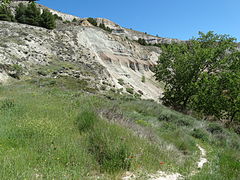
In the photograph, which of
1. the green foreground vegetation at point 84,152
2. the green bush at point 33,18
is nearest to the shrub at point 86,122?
the green foreground vegetation at point 84,152

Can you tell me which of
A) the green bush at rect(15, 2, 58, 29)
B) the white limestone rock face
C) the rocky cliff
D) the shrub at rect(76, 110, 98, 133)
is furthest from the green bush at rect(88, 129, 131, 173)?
the green bush at rect(15, 2, 58, 29)

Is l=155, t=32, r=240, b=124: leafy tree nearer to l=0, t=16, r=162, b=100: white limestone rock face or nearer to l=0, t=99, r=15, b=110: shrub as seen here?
l=0, t=16, r=162, b=100: white limestone rock face

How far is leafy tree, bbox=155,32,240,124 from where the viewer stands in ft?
43.0

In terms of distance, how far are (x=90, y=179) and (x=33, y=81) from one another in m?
13.3

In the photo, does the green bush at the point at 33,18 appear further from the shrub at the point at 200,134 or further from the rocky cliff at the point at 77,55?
the shrub at the point at 200,134

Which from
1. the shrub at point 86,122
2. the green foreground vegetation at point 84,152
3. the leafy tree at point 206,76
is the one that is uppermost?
the leafy tree at point 206,76

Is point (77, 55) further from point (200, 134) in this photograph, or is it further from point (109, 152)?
point (109, 152)

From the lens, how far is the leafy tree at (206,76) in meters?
13.1

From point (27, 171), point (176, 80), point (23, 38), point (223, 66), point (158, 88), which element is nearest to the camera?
point (27, 171)

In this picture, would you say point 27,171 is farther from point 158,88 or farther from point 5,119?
point 158,88

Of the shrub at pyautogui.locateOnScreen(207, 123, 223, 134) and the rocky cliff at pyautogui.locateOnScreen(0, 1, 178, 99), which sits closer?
the shrub at pyautogui.locateOnScreen(207, 123, 223, 134)

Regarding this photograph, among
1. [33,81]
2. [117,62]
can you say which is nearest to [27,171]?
[33,81]

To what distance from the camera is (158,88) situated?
3444 cm

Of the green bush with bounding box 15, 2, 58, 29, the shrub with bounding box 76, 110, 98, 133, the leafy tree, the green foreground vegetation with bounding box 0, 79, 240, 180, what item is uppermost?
the green bush with bounding box 15, 2, 58, 29
